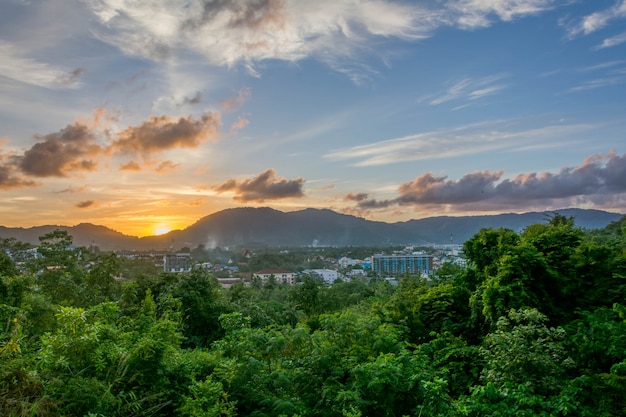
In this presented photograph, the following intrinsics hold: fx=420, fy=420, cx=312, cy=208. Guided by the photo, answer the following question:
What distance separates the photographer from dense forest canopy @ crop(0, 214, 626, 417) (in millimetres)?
3838

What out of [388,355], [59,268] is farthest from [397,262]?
[388,355]

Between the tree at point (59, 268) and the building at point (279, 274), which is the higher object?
the tree at point (59, 268)

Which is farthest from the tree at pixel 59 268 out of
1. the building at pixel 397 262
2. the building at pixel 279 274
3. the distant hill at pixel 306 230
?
the distant hill at pixel 306 230

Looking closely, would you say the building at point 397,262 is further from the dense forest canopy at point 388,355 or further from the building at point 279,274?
the dense forest canopy at point 388,355

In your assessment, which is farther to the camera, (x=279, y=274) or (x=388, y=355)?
(x=279, y=274)

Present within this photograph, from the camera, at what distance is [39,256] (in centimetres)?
1276

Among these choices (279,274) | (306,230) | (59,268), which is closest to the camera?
(59,268)

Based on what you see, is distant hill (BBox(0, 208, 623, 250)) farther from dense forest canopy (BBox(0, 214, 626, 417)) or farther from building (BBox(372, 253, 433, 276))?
dense forest canopy (BBox(0, 214, 626, 417))

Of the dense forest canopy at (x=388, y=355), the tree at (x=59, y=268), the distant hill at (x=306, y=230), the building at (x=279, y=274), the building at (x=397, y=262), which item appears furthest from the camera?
the distant hill at (x=306, y=230)

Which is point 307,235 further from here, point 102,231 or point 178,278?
point 178,278

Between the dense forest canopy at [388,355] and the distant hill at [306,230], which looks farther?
the distant hill at [306,230]

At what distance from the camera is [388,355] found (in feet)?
15.0

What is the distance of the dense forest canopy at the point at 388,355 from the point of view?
3838 mm

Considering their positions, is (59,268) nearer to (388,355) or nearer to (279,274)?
(388,355)
